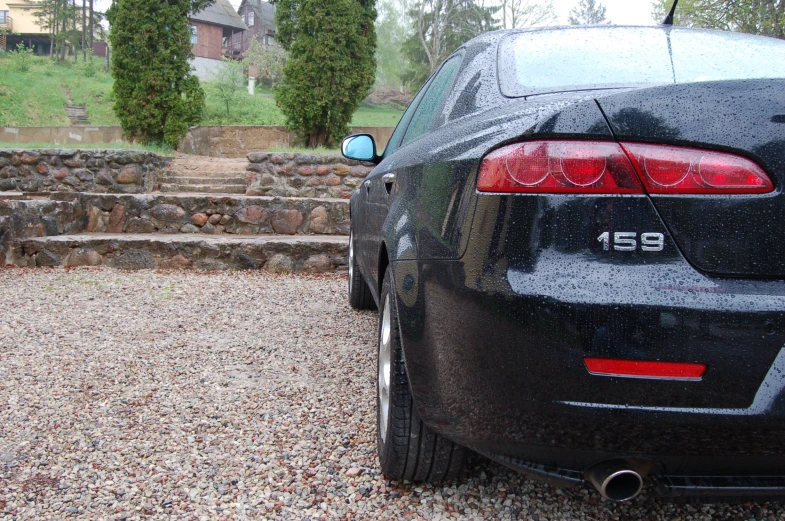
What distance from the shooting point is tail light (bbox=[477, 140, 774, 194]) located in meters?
1.38

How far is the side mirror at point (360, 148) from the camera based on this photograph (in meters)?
3.90

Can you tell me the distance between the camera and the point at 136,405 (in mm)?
3059

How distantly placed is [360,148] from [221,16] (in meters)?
52.4

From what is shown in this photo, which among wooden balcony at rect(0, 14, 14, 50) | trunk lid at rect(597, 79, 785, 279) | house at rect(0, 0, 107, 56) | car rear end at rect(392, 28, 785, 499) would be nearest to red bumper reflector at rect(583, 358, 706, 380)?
car rear end at rect(392, 28, 785, 499)

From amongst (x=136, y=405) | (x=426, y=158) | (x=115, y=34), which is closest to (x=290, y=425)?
(x=136, y=405)

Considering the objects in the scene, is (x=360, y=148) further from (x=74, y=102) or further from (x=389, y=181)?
(x=74, y=102)

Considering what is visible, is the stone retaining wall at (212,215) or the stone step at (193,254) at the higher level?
the stone retaining wall at (212,215)

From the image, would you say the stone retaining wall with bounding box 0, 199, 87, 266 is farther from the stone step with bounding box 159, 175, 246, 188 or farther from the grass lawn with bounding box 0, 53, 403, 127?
the grass lawn with bounding box 0, 53, 403, 127

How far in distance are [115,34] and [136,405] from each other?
10.4 meters

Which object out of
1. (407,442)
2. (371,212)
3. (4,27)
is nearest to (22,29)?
(4,27)

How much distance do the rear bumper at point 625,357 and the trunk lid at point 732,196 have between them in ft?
0.15

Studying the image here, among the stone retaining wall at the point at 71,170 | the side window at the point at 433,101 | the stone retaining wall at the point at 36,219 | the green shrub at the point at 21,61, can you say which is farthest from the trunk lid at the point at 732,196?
the green shrub at the point at 21,61

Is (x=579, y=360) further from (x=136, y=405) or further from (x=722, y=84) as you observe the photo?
(x=136, y=405)

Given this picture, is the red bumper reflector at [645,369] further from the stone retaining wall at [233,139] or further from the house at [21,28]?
the house at [21,28]
